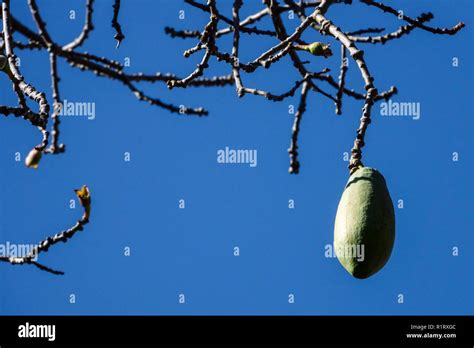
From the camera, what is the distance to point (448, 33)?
10.7 feet

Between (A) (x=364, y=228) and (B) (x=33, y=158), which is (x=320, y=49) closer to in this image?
(A) (x=364, y=228)

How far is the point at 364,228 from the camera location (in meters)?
2.22

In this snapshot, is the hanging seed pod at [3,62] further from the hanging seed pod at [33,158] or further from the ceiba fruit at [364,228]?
the ceiba fruit at [364,228]

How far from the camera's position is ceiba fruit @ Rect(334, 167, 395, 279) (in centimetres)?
222

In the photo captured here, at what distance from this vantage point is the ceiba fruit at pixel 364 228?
87.3 inches

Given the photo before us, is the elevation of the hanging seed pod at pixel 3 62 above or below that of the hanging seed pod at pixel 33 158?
above

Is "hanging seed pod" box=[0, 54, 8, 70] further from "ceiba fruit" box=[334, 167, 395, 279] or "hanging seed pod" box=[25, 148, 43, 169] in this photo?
"ceiba fruit" box=[334, 167, 395, 279]

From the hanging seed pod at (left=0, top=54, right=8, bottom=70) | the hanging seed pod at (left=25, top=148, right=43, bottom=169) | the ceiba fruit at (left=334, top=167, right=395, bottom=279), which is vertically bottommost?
the ceiba fruit at (left=334, top=167, right=395, bottom=279)

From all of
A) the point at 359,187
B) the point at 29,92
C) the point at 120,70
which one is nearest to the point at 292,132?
the point at 120,70

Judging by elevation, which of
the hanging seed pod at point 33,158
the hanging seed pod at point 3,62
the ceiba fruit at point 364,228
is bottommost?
the ceiba fruit at point 364,228

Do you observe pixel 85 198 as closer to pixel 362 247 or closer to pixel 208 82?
pixel 362 247

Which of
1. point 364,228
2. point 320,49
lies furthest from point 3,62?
point 364,228

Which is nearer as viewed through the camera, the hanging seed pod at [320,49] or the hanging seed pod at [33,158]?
the hanging seed pod at [33,158]

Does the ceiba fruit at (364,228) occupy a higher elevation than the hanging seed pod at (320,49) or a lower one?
lower
